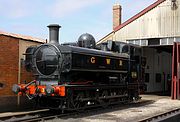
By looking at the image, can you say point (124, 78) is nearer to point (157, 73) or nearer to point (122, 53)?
point (122, 53)

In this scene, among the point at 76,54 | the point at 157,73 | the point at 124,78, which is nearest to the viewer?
the point at 76,54

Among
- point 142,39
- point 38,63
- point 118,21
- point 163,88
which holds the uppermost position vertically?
point 118,21

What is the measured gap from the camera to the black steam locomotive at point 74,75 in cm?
1152

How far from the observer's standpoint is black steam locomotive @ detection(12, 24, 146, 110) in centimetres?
1152

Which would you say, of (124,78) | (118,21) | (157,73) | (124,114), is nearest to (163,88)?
(157,73)

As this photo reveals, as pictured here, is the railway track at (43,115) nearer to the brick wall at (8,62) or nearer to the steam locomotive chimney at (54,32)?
the brick wall at (8,62)

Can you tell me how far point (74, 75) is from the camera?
39.6 feet

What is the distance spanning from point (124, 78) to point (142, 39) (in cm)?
794

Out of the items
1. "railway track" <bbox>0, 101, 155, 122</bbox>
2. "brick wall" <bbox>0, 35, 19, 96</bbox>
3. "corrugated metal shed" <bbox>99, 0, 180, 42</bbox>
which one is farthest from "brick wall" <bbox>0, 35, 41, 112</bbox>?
"corrugated metal shed" <bbox>99, 0, 180, 42</bbox>

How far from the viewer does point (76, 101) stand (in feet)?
39.2

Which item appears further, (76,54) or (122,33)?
(122,33)

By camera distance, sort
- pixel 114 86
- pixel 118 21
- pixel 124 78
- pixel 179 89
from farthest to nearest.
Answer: pixel 118 21, pixel 179 89, pixel 124 78, pixel 114 86

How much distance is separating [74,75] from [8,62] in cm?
311

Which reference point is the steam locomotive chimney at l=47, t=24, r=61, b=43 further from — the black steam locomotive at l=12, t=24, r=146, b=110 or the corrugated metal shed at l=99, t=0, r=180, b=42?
the corrugated metal shed at l=99, t=0, r=180, b=42
